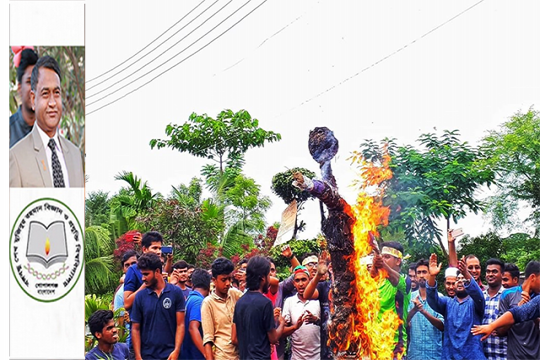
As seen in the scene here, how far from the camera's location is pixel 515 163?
72.0 feet

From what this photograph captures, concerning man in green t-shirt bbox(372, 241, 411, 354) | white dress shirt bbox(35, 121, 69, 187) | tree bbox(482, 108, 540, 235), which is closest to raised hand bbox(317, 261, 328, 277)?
man in green t-shirt bbox(372, 241, 411, 354)

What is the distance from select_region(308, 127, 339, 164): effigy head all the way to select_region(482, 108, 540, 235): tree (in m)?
11.6

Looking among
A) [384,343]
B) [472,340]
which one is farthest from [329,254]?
[472,340]

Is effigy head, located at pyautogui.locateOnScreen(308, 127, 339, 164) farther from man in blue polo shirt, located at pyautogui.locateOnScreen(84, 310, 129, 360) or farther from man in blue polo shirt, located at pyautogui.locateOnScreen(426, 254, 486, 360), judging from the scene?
man in blue polo shirt, located at pyautogui.locateOnScreen(84, 310, 129, 360)

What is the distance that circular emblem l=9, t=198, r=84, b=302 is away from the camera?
27.3 ft

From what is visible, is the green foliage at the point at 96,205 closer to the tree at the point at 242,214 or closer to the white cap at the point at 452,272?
the tree at the point at 242,214

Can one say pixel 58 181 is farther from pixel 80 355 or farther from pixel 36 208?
pixel 80 355

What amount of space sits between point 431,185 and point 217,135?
4.94 meters

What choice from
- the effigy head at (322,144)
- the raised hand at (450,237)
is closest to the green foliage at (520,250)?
the raised hand at (450,237)

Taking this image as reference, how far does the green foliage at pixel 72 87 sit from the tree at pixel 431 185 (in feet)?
23.3

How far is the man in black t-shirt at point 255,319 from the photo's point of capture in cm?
721

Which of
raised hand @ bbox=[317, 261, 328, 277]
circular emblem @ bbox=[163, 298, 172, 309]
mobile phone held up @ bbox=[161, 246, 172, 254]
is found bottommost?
circular emblem @ bbox=[163, 298, 172, 309]

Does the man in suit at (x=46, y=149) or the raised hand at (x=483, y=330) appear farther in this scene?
the man in suit at (x=46, y=149)

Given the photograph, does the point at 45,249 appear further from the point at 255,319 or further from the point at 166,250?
the point at 255,319
